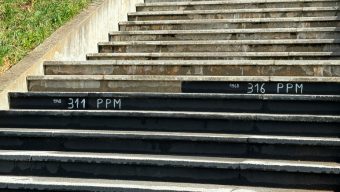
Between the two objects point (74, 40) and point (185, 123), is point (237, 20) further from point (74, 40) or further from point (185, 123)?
point (185, 123)

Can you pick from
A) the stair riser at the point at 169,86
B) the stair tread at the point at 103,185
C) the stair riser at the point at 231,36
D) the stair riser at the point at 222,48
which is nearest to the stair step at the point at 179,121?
the stair riser at the point at 169,86

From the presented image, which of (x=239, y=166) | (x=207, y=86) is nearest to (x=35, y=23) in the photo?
(x=207, y=86)

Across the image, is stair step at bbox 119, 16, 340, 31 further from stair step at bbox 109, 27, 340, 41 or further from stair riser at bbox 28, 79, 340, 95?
stair riser at bbox 28, 79, 340, 95

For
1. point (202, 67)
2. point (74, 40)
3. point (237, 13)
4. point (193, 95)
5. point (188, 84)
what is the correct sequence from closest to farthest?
point (193, 95) < point (188, 84) < point (202, 67) < point (74, 40) < point (237, 13)

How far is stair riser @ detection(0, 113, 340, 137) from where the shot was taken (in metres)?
4.85

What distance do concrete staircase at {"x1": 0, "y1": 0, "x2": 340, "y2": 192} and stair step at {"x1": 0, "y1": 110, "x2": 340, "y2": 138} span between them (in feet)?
0.03

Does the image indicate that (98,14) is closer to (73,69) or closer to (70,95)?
(73,69)

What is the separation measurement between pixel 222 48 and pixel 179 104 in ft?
6.31

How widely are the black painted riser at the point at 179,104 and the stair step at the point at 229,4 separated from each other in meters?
3.28

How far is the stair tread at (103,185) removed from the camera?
4.37m

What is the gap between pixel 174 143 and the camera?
4.89m

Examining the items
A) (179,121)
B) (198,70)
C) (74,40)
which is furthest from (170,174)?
(74,40)

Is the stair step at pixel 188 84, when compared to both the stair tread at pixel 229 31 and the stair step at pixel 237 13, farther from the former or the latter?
the stair step at pixel 237 13

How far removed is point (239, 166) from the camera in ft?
14.7
